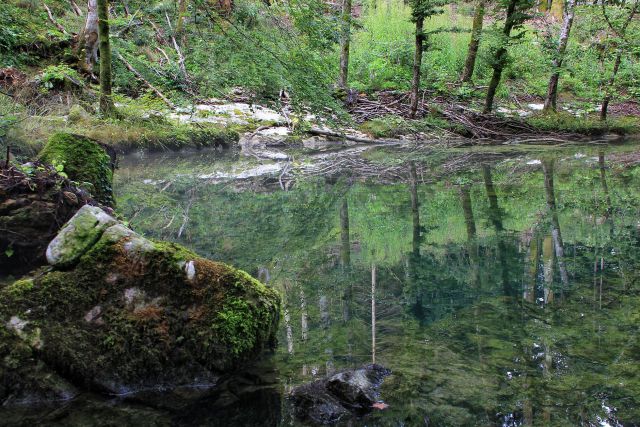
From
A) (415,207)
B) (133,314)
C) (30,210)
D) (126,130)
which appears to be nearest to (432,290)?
(133,314)

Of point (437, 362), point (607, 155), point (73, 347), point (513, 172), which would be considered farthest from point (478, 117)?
point (73, 347)

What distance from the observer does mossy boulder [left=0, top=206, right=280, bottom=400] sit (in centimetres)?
289

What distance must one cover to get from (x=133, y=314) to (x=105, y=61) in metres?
9.91

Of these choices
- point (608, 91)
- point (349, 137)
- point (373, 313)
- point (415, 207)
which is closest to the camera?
point (373, 313)

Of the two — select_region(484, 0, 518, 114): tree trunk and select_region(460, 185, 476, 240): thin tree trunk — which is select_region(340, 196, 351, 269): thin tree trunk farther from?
select_region(484, 0, 518, 114): tree trunk

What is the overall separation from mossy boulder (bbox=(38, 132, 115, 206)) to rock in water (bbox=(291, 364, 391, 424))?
358cm

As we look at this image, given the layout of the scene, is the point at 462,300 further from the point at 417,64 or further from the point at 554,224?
the point at 417,64

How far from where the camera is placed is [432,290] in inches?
183

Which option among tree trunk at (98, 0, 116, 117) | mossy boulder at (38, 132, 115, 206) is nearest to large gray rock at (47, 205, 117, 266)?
mossy boulder at (38, 132, 115, 206)

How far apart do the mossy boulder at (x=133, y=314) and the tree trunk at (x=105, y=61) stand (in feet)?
30.0

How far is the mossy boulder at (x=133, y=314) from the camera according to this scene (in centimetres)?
289

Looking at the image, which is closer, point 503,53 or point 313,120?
point 313,120

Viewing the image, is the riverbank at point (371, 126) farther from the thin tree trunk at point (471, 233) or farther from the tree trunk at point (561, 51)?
the thin tree trunk at point (471, 233)

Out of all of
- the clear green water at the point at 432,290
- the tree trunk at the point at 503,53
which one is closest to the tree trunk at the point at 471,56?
the tree trunk at the point at 503,53
